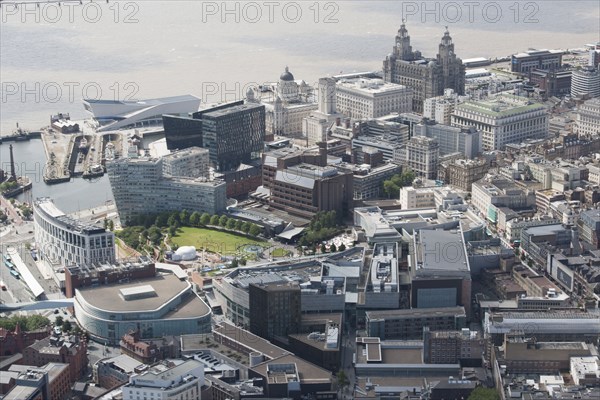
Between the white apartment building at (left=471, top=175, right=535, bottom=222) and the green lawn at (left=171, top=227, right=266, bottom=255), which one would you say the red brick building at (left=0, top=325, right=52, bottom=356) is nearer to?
the green lawn at (left=171, top=227, right=266, bottom=255)

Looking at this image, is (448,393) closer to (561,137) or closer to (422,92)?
(561,137)

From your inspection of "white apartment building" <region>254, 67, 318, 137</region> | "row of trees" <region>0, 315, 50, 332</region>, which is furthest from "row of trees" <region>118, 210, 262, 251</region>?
"white apartment building" <region>254, 67, 318, 137</region>

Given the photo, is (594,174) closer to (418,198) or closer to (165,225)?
(418,198)

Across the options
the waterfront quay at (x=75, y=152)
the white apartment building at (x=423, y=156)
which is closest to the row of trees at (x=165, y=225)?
the waterfront quay at (x=75, y=152)

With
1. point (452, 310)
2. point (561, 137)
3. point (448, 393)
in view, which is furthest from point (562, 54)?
point (448, 393)

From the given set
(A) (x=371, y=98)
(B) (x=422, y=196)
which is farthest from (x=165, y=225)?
(A) (x=371, y=98)

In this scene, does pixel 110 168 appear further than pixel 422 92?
No
